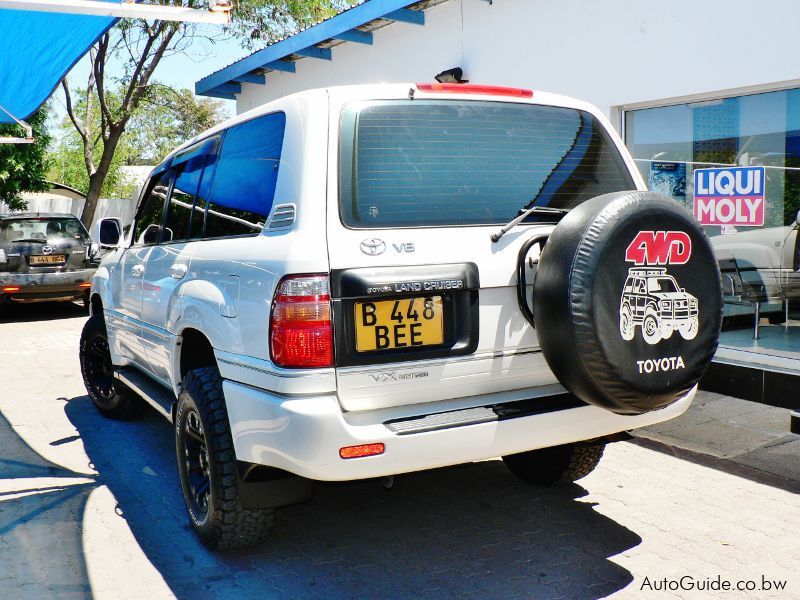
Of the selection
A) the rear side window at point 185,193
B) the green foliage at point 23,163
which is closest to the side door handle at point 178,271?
the rear side window at point 185,193

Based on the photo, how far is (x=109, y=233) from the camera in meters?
5.55

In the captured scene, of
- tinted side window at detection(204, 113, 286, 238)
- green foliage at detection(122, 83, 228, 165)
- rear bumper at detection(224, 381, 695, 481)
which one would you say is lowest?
rear bumper at detection(224, 381, 695, 481)

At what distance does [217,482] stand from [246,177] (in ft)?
4.42

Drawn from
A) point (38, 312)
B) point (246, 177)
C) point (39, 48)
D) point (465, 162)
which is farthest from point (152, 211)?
point (38, 312)

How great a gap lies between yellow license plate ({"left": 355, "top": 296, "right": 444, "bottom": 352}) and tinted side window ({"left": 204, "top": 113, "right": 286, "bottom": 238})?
67 centimetres

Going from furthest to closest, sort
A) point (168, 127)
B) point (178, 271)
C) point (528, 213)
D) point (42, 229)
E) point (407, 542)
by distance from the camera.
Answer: point (168, 127) → point (42, 229) → point (178, 271) → point (407, 542) → point (528, 213)

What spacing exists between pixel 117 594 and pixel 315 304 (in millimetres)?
1533

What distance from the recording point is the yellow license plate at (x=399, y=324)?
9.80 ft

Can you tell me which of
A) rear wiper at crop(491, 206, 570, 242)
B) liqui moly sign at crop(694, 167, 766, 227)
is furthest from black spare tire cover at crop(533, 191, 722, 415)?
liqui moly sign at crop(694, 167, 766, 227)

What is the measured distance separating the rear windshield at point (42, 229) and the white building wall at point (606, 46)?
5566mm

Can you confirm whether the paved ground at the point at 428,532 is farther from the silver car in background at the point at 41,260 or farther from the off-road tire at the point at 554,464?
the silver car in background at the point at 41,260

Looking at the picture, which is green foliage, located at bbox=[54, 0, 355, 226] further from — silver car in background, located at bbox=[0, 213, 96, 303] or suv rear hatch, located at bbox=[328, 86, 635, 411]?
suv rear hatch, located at bbox=[328, 86, 635, 411]

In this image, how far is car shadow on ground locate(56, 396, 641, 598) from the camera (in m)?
3.35

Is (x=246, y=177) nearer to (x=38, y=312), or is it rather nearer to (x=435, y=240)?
(x=435, y=240)
